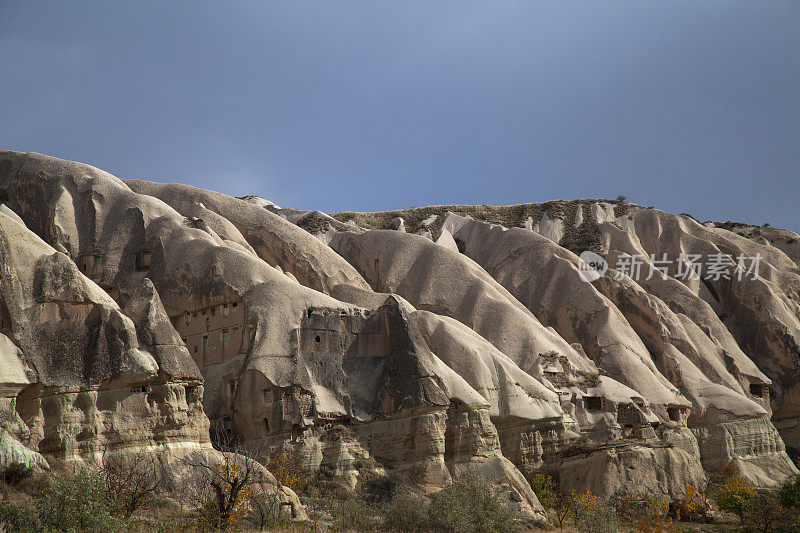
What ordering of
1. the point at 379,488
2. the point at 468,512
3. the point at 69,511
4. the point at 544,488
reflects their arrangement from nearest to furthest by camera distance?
the point at 69,511
the point at 468,512
the point at 379,488
the point at 544,488

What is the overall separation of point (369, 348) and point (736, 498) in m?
17.9

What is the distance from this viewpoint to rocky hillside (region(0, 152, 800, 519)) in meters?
27.6

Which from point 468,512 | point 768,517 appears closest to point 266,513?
point 468,512

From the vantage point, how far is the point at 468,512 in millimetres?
27594

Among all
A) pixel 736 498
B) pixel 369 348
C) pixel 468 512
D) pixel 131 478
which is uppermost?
pixel 369 348

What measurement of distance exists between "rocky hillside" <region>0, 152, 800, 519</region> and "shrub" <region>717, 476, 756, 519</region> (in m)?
1.91

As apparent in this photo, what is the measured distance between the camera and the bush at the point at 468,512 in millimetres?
26625

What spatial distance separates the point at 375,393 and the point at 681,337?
1059 inches

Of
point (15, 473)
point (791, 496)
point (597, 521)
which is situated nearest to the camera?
point (15, 473)

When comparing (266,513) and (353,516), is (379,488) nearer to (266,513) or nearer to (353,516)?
(353,516)

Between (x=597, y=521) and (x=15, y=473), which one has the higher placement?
(x=15, y=473)

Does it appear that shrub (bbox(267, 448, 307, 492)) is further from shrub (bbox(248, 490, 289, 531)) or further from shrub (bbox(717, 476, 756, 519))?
shrub (bbox(717, 476, 756, 519))

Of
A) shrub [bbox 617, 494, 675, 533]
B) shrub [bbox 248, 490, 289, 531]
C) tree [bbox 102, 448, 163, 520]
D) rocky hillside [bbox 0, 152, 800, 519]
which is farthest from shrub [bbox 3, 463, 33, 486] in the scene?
shrub [bbox 617, 494, 675, 533]

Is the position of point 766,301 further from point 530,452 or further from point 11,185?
point 11,185
